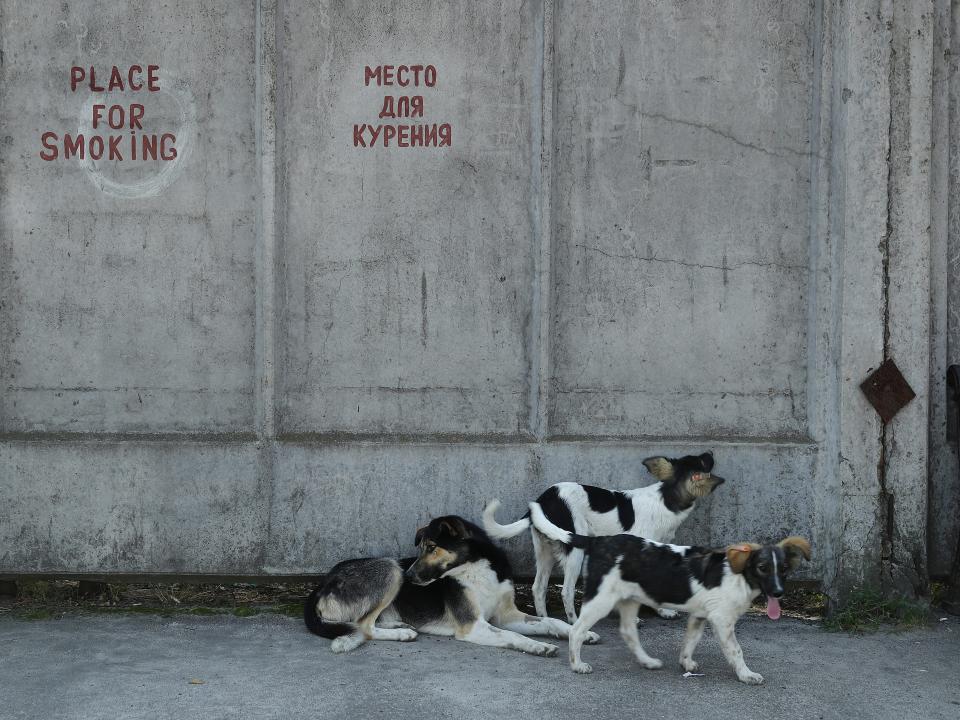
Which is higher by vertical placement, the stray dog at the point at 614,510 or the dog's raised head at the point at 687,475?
the dog's raised head at the point at 687,475

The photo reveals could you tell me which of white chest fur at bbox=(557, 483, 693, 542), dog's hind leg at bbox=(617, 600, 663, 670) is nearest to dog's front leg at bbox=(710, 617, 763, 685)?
dog's hind leg at bbox=(617, 600, 663, 670)

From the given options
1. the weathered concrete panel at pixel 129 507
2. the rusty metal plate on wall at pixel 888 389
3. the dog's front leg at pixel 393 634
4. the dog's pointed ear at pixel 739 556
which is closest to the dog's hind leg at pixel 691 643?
the dog's pointed ear at pixel 739 556

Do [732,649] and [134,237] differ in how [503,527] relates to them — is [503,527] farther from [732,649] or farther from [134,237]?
[134,237]

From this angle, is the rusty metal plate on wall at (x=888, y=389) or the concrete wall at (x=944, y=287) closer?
the rusty metal plate on wall at (x=888, y=389)

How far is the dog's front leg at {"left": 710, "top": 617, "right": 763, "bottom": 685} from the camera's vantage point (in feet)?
16.2

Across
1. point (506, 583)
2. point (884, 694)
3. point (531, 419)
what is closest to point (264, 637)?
point (506, 583)

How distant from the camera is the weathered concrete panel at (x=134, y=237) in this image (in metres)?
6.23

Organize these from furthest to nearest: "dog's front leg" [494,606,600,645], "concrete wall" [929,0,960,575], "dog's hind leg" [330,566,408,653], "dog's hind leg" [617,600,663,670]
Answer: "concrete wall" [929,0,960,575]
"dog's front leg" [494,606,600,645]
"dog's hind leg" [330,566,408,653]
"dog's hind leg" [617,600,663,670]

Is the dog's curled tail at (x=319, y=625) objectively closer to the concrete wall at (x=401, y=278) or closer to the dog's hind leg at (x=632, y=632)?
the concrete wall at (x=401, y=278)

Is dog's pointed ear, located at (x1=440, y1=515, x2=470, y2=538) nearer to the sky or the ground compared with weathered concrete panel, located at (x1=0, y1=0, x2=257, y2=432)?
nearer to the ground

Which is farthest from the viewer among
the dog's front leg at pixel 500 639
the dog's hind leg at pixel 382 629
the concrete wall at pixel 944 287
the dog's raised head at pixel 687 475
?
the concrete wall at pixel 944 287

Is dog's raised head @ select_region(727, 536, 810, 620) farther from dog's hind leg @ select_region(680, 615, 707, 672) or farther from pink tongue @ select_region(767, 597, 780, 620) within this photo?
dog's hind leg @ select_region(680, 615, 707, 672)

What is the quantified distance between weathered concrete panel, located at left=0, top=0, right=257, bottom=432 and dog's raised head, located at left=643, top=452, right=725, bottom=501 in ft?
7.88

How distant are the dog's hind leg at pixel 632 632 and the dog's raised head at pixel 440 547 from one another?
934 millimetres
